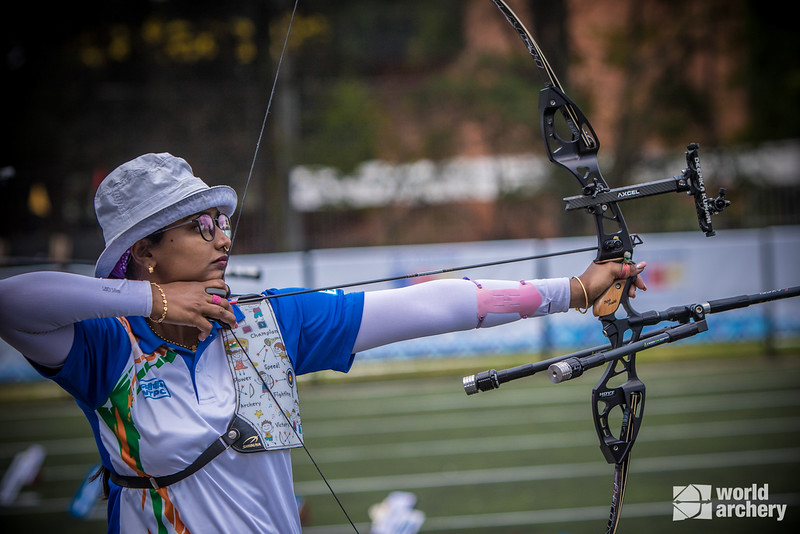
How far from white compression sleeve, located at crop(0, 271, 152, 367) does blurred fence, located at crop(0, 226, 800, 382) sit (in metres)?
7.72

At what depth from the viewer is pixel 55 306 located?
69.8 inches

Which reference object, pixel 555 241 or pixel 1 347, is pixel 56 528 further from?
pixel 555 241

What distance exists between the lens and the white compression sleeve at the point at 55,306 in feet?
5.82

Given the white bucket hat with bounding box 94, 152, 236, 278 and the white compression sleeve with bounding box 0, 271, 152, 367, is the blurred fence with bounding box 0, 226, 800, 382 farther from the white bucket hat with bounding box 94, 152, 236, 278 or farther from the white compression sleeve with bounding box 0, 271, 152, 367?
the white compression sleeve with bounding box 0, 271, 152, 367

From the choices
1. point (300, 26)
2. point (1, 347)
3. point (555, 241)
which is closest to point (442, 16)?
point (300, 26)

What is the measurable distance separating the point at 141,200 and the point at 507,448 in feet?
16.8

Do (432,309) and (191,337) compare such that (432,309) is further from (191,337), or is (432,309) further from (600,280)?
(191,337)

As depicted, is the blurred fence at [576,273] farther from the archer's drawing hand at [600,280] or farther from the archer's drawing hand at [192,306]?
the archer's drawing hand at [192,306]

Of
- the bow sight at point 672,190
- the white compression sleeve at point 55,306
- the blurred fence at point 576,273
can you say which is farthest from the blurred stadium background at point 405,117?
the white compression sleeve at point 55,306

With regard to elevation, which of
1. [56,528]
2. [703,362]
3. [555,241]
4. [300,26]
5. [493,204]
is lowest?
[56,528]

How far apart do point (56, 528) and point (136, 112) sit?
1190 cm

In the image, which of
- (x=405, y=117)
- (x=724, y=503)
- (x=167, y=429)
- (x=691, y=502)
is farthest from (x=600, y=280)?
(x=405, y=117)

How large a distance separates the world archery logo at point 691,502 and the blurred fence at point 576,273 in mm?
4422

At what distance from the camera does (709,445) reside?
20.9 feet
